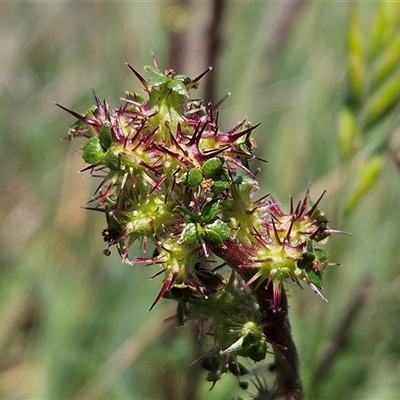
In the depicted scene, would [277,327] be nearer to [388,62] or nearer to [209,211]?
[209,211]

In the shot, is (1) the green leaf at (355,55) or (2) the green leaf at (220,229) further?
(1) the green leaf at (355,55)

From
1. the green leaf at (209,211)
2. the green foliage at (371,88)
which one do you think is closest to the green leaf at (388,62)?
the green foliage at (371,88)

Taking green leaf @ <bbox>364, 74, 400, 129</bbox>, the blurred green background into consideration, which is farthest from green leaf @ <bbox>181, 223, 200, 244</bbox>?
green leaf @ <bbox>364, 74, 400, 129</bbox>

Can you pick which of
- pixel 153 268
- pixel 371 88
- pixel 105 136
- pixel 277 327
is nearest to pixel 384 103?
pixel 371 88

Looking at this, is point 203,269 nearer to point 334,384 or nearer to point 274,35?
point 334,384

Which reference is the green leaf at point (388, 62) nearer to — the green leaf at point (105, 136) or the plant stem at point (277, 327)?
the plant stem at point (277, 327)

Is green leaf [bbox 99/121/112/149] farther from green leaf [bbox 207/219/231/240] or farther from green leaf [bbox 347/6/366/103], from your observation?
green leaf [bbox 347/6/366/103]
